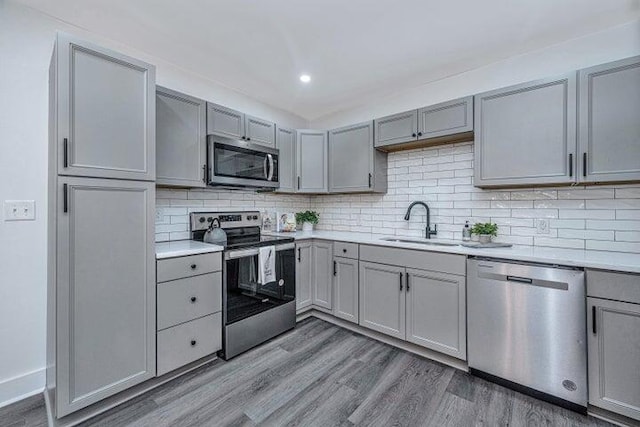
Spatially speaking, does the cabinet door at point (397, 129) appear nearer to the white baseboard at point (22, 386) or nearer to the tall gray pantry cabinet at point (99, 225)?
the tall gray pantry cabinet at point (99, 225)

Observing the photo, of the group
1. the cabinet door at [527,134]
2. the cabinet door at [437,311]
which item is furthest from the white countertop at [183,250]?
the cabinet door at [527,134]

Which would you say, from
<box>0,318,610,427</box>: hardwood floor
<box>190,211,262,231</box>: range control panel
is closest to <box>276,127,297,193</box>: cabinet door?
<box>190,211,262,231</box>: range control panel

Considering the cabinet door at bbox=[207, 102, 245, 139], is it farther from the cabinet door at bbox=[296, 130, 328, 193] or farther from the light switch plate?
the light switch plate

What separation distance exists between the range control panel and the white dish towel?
65cm

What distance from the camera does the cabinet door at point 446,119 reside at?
96.3 inches

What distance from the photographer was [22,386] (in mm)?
1876

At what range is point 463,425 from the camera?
163 centimetres

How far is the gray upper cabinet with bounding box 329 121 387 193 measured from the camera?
314cm

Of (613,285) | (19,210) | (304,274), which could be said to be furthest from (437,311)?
(19,210)

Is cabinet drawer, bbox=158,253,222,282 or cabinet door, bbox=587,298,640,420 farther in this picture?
cabinet drawer, bbox=158,253,222,282

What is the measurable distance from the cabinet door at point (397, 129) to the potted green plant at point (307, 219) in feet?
4.10

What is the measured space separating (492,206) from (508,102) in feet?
2.92

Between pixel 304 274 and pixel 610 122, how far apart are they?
273 cm

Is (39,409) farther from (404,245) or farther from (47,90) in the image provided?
(404,245)
